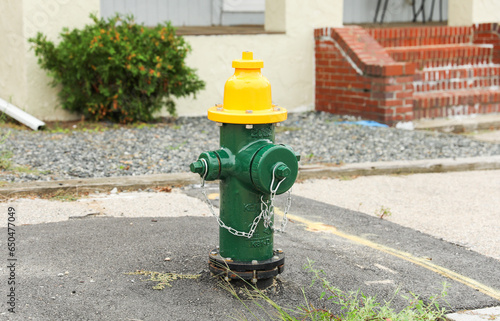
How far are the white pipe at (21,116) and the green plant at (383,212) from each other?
4.46 m

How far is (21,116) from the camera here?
8305mm

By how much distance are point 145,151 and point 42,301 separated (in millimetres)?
3685

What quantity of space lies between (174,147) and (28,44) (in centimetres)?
264

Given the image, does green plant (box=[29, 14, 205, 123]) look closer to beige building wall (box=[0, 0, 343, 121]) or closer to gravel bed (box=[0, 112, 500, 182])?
beige building wall (box=[0, 0, 343, 121])

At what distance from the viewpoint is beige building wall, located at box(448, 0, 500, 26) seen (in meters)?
11.6

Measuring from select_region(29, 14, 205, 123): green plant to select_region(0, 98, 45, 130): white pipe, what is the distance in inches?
18.7

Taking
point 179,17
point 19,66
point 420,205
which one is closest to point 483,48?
point 179,17

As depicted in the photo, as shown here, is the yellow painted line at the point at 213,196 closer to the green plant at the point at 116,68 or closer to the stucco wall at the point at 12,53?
the green plant at the point at 116,68

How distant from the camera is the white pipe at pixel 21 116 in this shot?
8.20 meters

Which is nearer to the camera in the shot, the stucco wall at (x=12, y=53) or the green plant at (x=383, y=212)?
the green plant at (x=383, y=212)

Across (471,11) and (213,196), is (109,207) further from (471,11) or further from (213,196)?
(471,11)

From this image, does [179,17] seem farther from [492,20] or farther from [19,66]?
[492,20]

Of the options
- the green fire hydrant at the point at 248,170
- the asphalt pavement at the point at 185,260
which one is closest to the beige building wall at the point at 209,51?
the asphalt pavement at the point at 185,260

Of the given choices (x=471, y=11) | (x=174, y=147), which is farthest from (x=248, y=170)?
(x=471, y=11)
